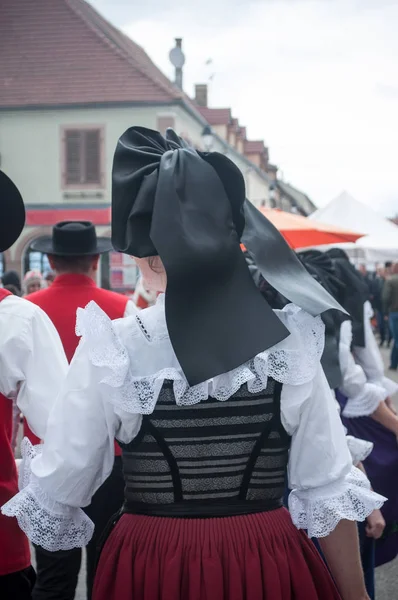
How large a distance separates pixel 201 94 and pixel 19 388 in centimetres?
3923

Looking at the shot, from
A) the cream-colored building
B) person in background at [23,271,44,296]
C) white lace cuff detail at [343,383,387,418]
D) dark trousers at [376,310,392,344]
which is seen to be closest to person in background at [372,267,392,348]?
dark trousers at [376,310,392,344]

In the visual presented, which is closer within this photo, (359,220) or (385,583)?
(385,583)

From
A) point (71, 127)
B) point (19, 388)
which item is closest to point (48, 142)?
point (71, 127)

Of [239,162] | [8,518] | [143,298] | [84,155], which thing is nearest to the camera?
[8,518]

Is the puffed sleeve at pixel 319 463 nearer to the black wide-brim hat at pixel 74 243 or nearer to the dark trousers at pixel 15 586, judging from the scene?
the dark trousers at pixel 15 586

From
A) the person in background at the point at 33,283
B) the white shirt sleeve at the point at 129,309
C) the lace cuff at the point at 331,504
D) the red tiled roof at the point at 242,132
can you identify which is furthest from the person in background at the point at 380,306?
the red tiled roof at the point at 242,132

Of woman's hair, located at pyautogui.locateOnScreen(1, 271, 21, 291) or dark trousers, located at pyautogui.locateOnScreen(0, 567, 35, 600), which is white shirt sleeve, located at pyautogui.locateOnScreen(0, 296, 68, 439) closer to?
dark trousers, located at pyautogui.locateOnScreen(0, 567, 35, 600)

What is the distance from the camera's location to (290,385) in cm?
185

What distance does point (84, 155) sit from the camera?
2284 centimetres

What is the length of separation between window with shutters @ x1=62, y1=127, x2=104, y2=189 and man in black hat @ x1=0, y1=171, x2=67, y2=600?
20.7 meters

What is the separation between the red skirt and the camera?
1.80m

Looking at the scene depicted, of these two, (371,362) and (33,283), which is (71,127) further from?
Result: (371,362)

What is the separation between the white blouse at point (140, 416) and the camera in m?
1.81

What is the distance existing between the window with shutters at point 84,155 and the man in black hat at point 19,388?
20.7 m
